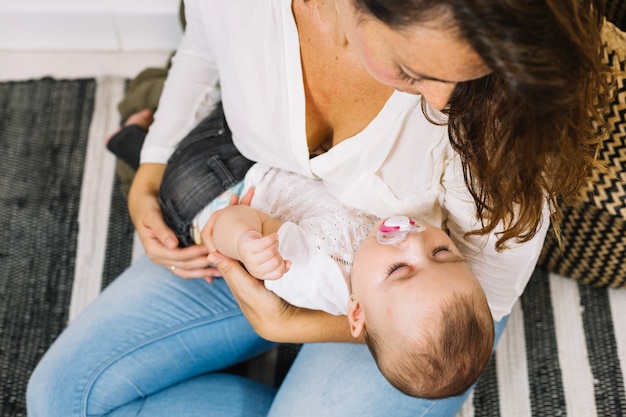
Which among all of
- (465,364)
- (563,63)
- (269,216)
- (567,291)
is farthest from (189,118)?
(567,291)

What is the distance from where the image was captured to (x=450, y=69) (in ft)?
2.33

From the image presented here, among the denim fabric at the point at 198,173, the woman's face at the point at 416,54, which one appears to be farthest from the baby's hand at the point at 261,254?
the woman's face at the point at 416,54

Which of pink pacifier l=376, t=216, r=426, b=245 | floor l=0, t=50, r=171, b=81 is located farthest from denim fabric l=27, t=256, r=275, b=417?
floor l=0, t=50, r=171, b=81

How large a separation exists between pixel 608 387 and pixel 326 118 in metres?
0.84

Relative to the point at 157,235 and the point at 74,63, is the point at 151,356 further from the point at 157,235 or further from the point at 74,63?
the point at 74,63

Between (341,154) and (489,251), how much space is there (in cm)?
27

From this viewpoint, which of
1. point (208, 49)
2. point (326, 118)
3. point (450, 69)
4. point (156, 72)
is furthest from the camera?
point (156, 72)

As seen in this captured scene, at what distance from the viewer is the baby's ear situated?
1.08 m

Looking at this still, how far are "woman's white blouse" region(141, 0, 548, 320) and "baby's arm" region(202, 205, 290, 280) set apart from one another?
10cm

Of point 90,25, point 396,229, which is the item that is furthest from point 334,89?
point 90,25

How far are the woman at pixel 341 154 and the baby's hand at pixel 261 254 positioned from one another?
0.37 ft

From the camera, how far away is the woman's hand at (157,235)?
1257 mm

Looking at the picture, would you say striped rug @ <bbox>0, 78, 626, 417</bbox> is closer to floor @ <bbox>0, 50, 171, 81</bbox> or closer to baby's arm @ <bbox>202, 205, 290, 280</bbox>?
floor @ <bbox>0, 50, 171, 81</bbox>

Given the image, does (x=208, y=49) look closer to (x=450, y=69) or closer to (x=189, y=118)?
(x=189, y=118)
